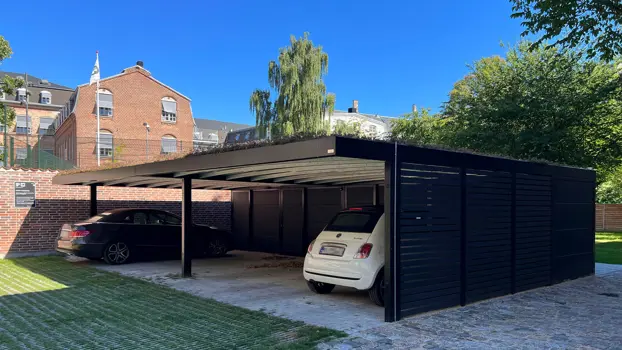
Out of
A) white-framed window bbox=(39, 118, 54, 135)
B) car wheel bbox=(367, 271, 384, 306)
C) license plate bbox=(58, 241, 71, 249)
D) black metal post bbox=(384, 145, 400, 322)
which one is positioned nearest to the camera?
black metal post bbox=(384, 145, 400, 322)

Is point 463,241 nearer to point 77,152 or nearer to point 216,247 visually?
point 216,247

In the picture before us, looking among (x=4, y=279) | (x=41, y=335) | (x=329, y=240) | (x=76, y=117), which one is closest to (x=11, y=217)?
(x=4, y=279)

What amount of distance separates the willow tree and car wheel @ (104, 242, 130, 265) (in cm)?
2004

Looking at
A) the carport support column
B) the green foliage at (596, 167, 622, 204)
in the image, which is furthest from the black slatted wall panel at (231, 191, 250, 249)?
the green foliage at (596, 167, 622, 204)

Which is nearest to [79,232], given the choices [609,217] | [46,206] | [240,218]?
[46,206]

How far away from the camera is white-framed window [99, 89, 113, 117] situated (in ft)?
125

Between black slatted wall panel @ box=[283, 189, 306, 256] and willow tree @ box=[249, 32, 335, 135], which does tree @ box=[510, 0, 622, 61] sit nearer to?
black slatted wall panel @ box=[283, 189, 306, 256]

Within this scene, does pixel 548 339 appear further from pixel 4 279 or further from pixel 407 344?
Result: pixel 4 279

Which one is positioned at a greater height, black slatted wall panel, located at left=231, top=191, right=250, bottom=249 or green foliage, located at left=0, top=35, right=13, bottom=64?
green foliage, located at left=0, top=35, right=13, bottom=64

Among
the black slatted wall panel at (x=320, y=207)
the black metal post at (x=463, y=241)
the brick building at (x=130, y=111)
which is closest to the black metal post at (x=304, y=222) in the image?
the black slatted wall panel at (x=320, y=207)

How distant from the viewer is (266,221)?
15.4 meters

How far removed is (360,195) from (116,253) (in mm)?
6098

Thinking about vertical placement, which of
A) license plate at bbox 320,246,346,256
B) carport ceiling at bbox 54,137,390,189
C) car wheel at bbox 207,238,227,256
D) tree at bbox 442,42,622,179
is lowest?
car wheel at bbox 207,238,227,256

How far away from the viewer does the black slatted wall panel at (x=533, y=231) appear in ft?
27.8
